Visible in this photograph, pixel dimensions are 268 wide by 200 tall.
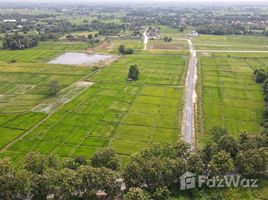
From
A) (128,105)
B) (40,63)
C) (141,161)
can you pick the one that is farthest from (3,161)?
(40,63)

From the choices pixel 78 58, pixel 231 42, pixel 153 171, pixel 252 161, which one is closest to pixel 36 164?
pixel 153 171

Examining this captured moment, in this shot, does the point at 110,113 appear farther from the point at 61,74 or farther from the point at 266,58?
the point at 266,58

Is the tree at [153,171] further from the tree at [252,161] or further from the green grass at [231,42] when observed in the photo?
the green grass at [231,42]

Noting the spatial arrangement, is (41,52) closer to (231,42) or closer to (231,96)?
(231,96)

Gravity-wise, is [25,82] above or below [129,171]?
above

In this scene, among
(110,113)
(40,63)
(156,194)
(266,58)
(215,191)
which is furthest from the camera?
(266,58)

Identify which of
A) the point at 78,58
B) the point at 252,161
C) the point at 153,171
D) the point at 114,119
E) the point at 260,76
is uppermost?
the point at 78,58
